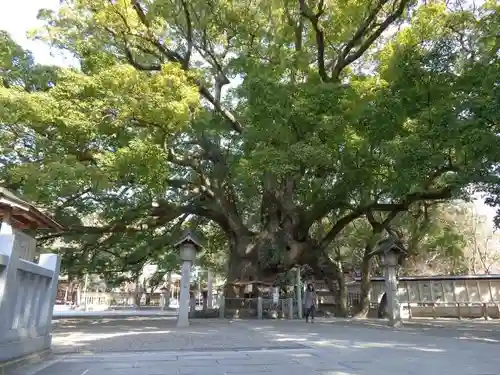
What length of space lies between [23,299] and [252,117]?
353 inches

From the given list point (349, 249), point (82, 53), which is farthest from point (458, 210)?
point (82, 53)

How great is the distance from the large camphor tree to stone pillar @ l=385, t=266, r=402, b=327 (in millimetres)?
2561

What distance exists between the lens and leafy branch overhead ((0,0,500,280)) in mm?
10609

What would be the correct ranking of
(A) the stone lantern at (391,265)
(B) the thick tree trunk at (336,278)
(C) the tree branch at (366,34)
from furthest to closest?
(B) the thick tree trunk at (336,278) < (C) the tree branch at (366,34) < (A) the stone lantern at (391,265)

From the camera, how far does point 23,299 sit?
17.7ft

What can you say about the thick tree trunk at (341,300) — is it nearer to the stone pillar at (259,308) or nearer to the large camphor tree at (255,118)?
the large camphor tree at (255,118)

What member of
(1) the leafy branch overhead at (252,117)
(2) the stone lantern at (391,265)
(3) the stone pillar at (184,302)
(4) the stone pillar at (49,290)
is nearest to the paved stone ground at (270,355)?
(4) the stone pillar at (49,290)

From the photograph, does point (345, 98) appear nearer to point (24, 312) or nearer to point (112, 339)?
point (112, 339)

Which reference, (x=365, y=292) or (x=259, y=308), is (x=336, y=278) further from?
(x=259, y=308)

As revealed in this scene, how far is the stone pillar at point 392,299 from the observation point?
39.4 feet

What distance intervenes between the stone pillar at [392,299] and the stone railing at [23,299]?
9.46m

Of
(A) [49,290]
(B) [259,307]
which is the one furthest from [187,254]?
(A) [49,290]

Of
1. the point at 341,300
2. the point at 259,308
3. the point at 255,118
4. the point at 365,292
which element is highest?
the point at 255,118

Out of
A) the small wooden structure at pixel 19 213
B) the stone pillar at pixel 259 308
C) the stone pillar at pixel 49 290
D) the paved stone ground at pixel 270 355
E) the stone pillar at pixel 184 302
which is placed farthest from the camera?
the stone pillar at pixel 259 308
